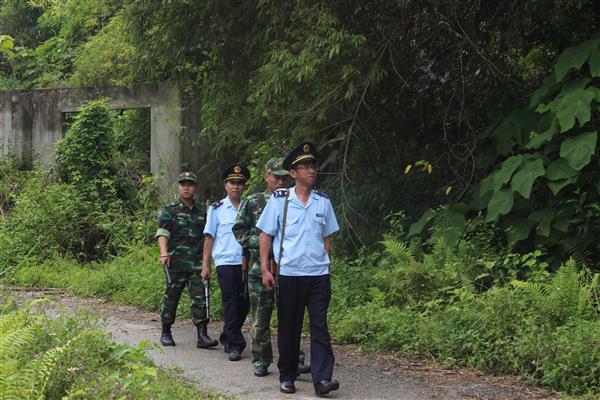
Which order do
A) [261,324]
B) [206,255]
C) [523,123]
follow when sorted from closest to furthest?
[261,324] → [206,255] → [523,123]

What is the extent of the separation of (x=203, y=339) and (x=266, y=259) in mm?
2437

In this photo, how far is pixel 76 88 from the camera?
1930 centimetres

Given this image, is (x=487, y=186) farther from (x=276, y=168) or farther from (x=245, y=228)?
(x=245, y=228)

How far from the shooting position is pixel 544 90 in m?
9.29

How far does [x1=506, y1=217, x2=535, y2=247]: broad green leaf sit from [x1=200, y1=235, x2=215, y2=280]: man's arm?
3.44m

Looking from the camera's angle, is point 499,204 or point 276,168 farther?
point 499,204

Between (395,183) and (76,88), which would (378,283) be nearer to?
(395,183)

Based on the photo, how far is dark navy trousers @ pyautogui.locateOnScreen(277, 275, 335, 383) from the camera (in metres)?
6.76

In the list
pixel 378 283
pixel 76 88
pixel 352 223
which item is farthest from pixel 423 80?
pixel 76 88

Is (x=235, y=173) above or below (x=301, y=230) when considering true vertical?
above

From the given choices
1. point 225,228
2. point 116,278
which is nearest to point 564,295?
point 225,228

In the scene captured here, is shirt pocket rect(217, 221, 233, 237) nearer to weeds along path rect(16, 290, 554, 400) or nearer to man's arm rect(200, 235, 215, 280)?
man's arm rect(200, 235, 215, 280)

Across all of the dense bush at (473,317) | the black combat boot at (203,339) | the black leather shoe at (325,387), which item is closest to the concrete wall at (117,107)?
the dense bush at (473,317)

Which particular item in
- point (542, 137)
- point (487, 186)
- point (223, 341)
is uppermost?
point (542, 137)
